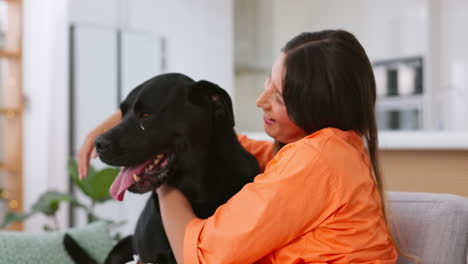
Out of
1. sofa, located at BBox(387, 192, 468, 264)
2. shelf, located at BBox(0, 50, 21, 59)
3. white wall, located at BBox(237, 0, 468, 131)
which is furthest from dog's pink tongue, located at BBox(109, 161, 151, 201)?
white wall, located at BBox(237, 0, 468, 131)

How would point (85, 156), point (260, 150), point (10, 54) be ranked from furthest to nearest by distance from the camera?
point (10, 54) < point (260, 150) < point (85, 156)

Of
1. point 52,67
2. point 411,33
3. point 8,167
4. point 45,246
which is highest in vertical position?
point 411,33

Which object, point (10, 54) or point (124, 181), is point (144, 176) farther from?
point (10, 54)

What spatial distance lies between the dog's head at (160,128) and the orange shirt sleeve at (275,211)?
216mm

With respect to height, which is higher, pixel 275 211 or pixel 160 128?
pixel 160 128

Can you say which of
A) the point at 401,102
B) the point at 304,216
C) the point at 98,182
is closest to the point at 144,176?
the point at 304,216

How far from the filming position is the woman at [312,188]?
86cm

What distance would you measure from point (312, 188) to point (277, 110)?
0.78ft

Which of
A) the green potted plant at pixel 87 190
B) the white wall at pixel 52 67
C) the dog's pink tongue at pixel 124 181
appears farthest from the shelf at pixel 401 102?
the dog's pink tongue at pixel 124 181

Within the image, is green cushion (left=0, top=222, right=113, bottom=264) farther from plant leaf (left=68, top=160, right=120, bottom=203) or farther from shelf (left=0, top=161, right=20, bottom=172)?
shelf (left=0, top=161, right=20, bottom=172)

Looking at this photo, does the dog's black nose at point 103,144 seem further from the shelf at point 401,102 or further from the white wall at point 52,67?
the shelf at point 401,102

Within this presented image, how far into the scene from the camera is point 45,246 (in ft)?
4.38

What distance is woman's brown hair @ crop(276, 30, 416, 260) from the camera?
95 centimetres

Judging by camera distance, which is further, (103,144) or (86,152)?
(86,152)
